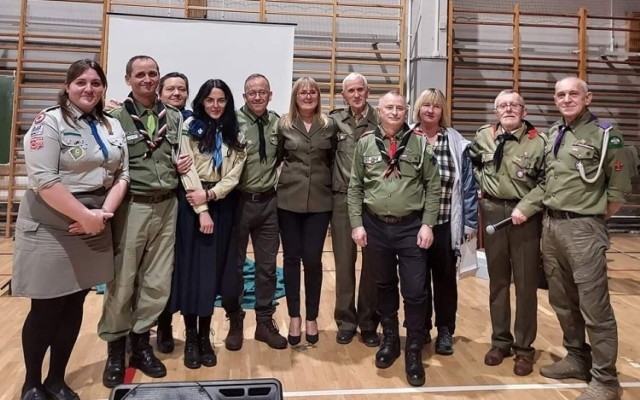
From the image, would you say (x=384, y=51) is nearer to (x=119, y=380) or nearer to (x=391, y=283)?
(x=391, y=283)

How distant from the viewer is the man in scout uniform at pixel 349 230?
8.87 feet

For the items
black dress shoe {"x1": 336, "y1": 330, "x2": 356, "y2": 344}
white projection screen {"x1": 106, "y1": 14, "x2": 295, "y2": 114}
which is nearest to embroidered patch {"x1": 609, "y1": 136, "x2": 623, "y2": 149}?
black dress shoe {"x1": 336, "y1": 330, "x2": 356, "y2": 344}

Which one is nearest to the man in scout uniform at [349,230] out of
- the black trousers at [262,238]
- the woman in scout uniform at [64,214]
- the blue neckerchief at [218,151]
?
the black trousers at [262,238]

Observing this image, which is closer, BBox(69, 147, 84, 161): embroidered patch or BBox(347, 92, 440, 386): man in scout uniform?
BBox(69, 147, 84, 161): embroidered patch

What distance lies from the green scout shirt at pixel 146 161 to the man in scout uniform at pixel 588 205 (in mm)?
1702

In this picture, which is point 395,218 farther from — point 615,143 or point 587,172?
point 615,143

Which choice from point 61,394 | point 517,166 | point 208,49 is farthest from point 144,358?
point 208,49

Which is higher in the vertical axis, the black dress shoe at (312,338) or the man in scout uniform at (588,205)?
the man in scout uniform at (588,205)

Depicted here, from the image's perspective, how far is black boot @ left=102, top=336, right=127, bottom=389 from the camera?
7.37ft

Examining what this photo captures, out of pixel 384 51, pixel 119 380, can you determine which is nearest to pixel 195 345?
pixel 119 380

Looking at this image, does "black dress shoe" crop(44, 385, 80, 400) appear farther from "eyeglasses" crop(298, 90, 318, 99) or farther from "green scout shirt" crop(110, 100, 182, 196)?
"eyeglasses" crop(298, 90, 318, 99)

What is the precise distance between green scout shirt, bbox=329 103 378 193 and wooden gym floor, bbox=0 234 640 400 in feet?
2.99

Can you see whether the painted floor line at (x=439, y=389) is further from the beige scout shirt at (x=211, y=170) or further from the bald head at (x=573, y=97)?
the bald head at (x=573, y=97)

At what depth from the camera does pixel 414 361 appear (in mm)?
2361
